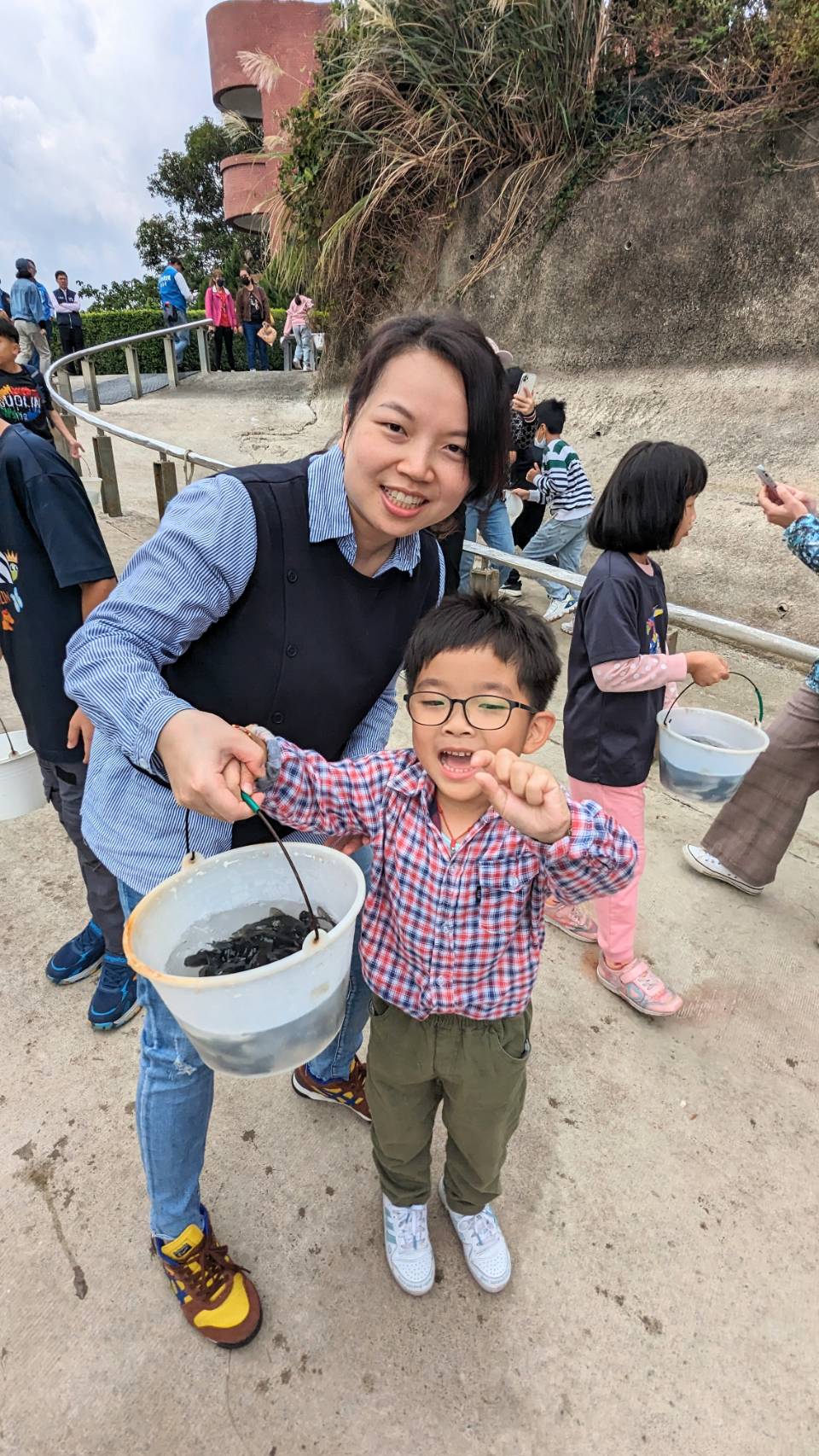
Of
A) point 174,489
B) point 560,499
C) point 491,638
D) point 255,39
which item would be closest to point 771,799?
point 491,638

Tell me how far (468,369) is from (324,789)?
76cm

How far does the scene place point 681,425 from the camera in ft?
20.1

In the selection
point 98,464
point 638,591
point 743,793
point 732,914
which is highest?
point 638,591

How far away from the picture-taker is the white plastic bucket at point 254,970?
104 centimetres

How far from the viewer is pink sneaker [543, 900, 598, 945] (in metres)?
2.66

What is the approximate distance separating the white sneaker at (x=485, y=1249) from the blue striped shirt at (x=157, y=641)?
108 cm

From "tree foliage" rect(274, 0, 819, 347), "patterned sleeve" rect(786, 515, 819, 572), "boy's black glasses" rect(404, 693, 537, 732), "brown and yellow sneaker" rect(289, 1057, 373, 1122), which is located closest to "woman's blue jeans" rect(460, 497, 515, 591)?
"patterned sleeve" rect(786, 515, 819, 572)

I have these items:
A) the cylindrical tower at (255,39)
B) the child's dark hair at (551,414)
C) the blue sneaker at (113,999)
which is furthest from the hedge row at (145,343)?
the blue sneaker at (113,999)

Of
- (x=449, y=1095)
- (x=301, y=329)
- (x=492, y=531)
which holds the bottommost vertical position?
(x=449, y=1095)

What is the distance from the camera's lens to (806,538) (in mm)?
2410

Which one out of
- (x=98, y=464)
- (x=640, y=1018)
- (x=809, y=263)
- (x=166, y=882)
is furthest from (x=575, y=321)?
(x=166, y=882)

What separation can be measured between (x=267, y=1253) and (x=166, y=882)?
1.08 meters

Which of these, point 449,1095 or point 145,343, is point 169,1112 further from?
point 145,343

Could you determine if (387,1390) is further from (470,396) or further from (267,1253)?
(470,396)
